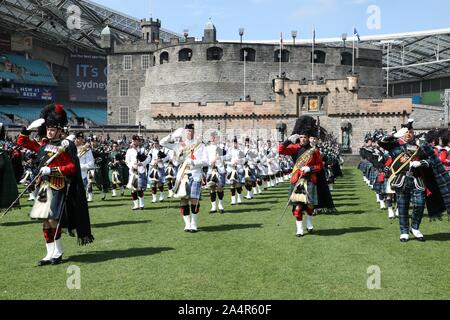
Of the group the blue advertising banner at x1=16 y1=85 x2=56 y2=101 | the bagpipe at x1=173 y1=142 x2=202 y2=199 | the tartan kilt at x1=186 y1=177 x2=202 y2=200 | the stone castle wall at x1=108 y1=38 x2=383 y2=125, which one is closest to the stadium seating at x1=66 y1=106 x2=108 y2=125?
the blue advertising banner at x1=16 y1=85 x2=56 y2=101

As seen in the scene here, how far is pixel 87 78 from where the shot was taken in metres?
82.0

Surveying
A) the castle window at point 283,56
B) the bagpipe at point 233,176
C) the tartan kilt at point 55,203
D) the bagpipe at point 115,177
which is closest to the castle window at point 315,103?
the castle window at point 283,56

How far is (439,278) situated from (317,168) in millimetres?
4596

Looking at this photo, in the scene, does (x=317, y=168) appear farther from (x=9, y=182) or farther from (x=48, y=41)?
(x=48, y=41)

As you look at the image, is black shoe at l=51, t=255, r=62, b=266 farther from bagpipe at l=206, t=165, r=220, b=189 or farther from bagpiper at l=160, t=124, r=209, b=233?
bagpipe at l=206, t=165, r=220, b=189

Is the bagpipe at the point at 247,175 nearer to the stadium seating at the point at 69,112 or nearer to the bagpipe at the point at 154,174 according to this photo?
the bagpipe at the point at 154,174

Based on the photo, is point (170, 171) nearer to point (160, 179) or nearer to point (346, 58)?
point (160, 179)

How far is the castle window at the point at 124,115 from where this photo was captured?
8012 centimetres

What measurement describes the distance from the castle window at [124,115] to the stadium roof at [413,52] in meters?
34.6

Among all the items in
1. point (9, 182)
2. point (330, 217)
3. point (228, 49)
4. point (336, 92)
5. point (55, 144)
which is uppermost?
point (228, 49)

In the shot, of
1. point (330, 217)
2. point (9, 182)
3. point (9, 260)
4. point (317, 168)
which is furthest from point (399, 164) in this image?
point (9, 182)

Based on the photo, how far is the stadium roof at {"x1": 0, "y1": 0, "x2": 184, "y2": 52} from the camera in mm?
65000

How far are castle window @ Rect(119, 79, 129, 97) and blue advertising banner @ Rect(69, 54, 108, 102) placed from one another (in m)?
4.96
